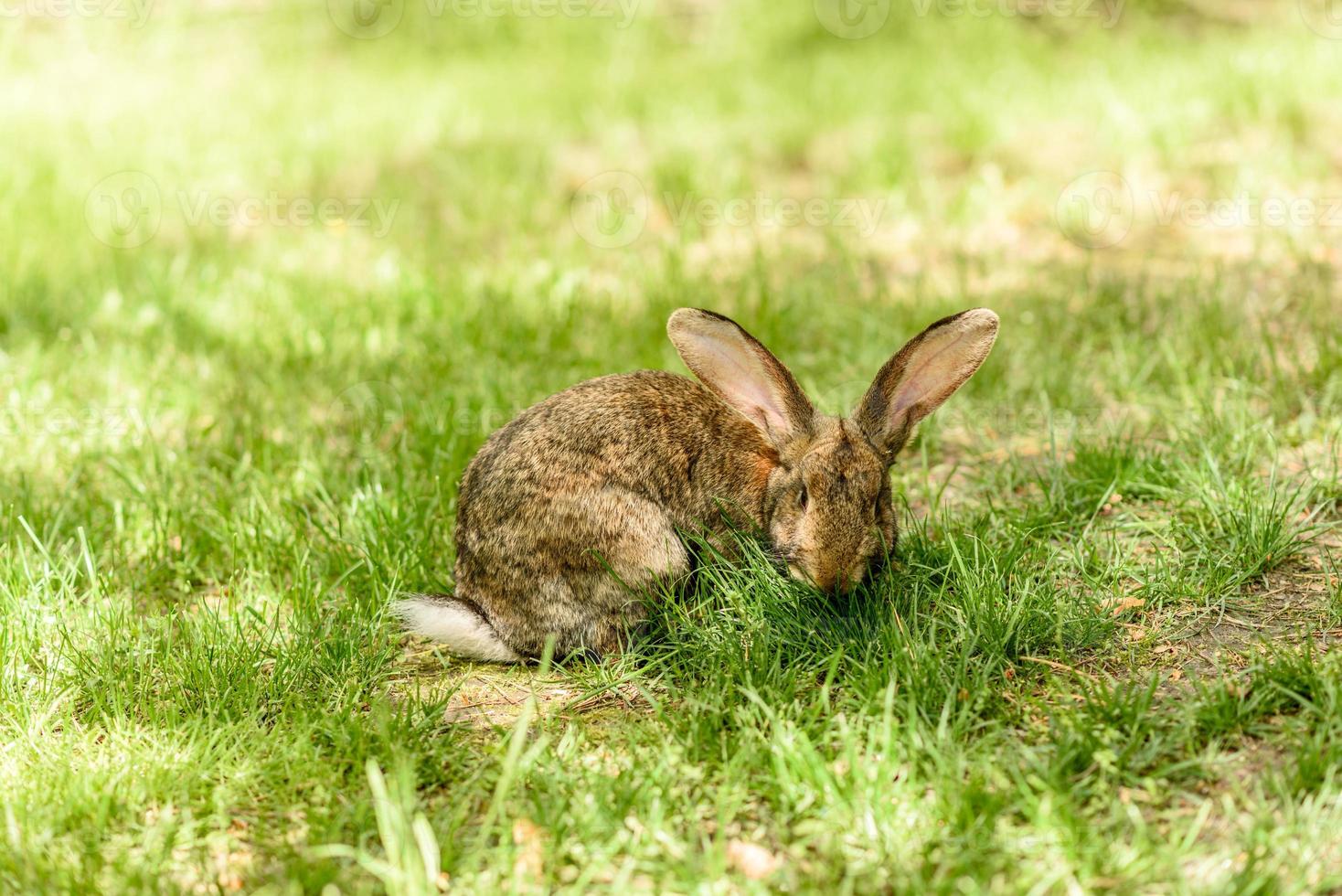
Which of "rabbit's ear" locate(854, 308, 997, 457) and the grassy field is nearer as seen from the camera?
the grassy field

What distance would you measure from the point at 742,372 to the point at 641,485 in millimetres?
470

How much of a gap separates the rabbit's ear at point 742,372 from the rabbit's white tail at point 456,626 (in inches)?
40.4

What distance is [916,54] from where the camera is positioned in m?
9.79

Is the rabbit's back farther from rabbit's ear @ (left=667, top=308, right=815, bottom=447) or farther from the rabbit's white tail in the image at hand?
rabbit's ear @ (left=667, top=308, right=815, bottom=447)

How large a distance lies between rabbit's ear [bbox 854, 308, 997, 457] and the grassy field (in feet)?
1.33

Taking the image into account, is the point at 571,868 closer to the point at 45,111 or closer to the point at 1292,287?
the point at 1292,287

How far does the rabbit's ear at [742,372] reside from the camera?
149 inches

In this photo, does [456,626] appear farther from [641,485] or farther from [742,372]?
[742,372]

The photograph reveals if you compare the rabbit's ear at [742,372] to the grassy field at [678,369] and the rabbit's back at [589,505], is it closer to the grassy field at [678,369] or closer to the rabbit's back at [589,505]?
the rabbit's back at [589,505]

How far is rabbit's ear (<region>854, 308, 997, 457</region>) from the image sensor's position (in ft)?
12.2

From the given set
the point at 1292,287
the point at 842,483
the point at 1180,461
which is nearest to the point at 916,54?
the point at 1292,287

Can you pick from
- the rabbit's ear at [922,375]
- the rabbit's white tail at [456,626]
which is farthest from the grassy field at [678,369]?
the rabbit's ear at [922,375]

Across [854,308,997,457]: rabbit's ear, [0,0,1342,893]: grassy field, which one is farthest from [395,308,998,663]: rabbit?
[0,0,1342,893]: grassy field

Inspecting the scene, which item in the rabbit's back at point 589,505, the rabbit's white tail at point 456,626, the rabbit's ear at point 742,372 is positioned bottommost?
the rabbit's white tail at point 456,626
